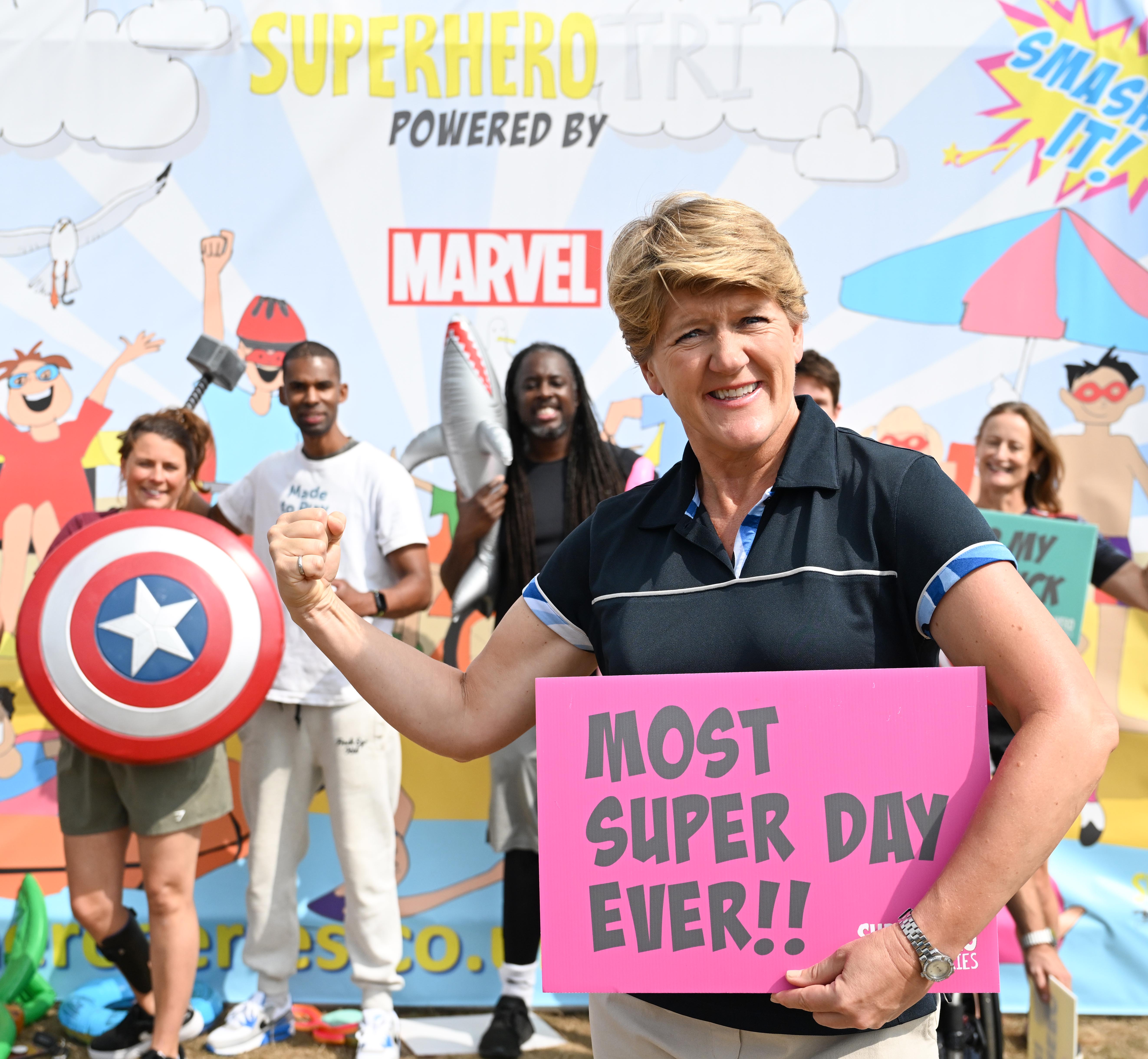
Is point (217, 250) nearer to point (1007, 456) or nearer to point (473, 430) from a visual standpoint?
point (473, 430)

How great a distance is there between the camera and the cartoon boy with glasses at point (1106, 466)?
3.44 m

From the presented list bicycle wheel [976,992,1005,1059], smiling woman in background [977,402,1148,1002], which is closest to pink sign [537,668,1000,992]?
bicycle wheel [976,992,1005,1059]

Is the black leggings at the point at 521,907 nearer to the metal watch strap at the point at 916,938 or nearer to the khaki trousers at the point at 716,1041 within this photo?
the khaki trousers at the point at 716,1041

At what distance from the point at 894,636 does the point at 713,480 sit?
323 millimetres

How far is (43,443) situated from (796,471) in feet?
10.5

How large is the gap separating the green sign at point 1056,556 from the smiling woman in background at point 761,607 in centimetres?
177

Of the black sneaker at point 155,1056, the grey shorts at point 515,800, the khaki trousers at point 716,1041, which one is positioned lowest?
the black sneaker at point 155,1056

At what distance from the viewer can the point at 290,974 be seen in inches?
130

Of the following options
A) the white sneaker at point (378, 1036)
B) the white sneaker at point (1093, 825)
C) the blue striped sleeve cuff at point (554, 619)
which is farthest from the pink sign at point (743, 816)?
the white sneaker at point (1093, 825)

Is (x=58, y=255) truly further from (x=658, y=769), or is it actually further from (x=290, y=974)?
(x=658, y=769)

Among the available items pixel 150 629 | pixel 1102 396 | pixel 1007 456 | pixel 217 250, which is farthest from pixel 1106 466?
pixel 217 250

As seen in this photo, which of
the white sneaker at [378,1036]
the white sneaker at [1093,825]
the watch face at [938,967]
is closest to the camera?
the watch face at [938,967]

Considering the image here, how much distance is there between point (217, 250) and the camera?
3.56m

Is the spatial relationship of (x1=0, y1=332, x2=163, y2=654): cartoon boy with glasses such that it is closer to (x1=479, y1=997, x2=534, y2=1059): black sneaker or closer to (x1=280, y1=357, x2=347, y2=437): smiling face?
(x1=280, y1=357, x2=347, y2=437): smiling face
